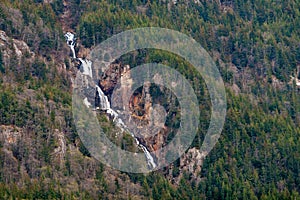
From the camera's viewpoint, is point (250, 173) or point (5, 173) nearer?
point (5, 173)

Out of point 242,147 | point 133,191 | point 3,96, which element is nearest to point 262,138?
point 242,147

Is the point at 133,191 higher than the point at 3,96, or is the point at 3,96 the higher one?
the point at 3,96

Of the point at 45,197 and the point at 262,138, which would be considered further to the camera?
the point at 262,138

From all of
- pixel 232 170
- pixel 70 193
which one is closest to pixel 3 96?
pixel 70 193

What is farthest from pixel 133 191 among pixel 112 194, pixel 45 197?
pixel 45 197

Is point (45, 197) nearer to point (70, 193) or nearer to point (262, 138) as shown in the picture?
point (70, 193)

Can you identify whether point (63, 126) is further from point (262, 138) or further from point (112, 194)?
point (262, 138)

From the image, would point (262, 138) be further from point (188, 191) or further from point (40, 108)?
point (40, 108)

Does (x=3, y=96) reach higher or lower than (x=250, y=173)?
higher
